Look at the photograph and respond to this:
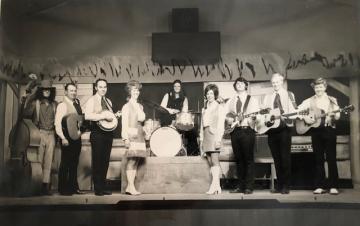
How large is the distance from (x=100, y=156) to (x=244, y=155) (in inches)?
22.9

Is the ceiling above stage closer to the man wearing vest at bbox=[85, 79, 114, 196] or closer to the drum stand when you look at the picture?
the man wearing vest at bbox=[85, 79, 114, 196]

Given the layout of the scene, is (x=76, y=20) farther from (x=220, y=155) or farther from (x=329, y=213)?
(x=329, y=213)

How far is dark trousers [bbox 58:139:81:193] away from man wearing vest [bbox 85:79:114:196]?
0.07 metres

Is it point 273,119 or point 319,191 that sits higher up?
point 273,119

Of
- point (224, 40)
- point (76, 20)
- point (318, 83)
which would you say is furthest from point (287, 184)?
point (76, 20)

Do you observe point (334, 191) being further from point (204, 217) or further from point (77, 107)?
point (77, 107)

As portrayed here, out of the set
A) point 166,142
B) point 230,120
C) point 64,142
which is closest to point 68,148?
point 64,142

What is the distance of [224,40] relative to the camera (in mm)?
1494

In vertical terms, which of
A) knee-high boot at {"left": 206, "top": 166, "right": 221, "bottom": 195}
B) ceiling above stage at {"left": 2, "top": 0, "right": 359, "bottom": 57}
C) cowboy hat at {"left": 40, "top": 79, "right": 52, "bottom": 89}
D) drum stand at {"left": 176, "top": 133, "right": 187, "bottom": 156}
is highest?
ceiling above stage at {"left": 2, "top": 0, "right": 359, "bottom": 57}

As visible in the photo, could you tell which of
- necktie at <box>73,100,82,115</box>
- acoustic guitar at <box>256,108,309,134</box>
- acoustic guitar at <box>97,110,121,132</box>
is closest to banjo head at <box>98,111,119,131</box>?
acoustic guitar at <box>97,110,121,132</box>

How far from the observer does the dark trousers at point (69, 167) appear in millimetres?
1469

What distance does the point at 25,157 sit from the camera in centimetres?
148

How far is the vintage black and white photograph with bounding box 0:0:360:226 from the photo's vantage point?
4.77ft

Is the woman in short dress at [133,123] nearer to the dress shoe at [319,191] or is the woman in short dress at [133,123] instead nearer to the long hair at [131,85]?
the long hair at [131,85]
